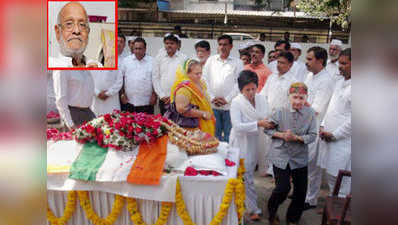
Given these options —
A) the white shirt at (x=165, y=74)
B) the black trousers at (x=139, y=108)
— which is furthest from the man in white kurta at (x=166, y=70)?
the black trousers at (x=139, y=108)

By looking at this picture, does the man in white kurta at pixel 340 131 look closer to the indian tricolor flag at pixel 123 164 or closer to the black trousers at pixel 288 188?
the black trousers at pixel 288 188

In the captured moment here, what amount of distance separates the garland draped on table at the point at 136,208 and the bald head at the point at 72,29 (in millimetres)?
1093

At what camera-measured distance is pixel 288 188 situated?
293 centimetres

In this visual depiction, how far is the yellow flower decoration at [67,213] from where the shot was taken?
100 inches

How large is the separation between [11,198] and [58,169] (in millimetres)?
1970

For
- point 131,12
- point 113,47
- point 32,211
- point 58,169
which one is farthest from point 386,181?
point 131,12

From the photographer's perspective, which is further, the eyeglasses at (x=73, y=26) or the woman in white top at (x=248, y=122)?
the woman in white top at (x=248, y=122)

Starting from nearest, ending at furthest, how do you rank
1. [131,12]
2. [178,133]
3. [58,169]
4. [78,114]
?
[58,169] < [178,133] < [78,114] < [131,12]

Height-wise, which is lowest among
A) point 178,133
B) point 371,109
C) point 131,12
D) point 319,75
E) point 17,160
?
point 178,133

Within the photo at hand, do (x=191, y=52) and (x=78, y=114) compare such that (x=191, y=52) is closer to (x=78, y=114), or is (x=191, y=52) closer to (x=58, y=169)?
(x=78, y=114)

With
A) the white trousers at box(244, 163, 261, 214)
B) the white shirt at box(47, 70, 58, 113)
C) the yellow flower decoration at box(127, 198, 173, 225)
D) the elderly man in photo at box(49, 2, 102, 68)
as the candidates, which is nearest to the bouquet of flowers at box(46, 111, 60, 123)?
the white shirt at box(47, 70, 58, 113)

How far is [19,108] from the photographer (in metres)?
0.66

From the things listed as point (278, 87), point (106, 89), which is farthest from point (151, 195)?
point (106, 89)

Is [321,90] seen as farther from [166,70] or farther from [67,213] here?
[67,213]
